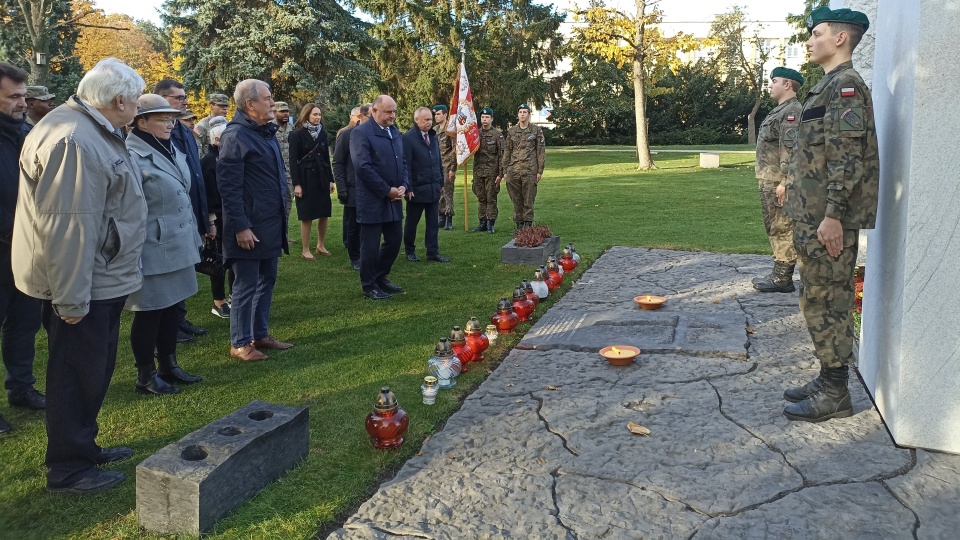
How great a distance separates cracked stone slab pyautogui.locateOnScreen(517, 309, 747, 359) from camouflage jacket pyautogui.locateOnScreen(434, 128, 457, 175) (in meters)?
6.01

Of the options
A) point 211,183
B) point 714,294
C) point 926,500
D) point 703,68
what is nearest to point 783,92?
point 714,294

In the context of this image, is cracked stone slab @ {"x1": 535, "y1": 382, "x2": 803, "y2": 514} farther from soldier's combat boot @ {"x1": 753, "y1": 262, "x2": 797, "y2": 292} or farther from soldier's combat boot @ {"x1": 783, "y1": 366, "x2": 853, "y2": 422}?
soldier's combat boot @ {"x1": 753, "y1": 262, "x2": 797, "y2": 292}

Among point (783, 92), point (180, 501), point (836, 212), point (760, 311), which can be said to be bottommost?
point (760, 311)

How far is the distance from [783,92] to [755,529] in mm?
5223

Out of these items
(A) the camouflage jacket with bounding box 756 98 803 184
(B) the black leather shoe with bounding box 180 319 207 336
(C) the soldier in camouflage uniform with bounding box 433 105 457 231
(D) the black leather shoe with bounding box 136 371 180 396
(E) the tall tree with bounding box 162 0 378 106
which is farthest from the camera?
(E) the tall tree with bounding box 162 0 378 106

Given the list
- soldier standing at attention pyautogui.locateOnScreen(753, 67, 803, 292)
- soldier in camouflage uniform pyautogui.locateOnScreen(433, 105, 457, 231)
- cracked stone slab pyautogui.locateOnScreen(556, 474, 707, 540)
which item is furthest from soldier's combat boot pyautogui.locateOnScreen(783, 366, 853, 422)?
soldier in camouflage uniform pyautogui.locateOnScreen(433, 105, 457, 231)

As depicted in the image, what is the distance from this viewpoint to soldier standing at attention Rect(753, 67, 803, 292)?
699 centimetres

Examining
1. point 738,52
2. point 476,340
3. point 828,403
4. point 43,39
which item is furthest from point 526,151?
point 738,52

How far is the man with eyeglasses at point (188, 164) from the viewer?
5.46 m

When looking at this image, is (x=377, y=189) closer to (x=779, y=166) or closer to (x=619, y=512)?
(x=779, y=166)

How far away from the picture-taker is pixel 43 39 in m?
26.8

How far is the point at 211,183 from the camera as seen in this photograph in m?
6.66

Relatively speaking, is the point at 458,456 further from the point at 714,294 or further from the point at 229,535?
the point at 714,294

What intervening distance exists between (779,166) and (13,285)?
6539mm
